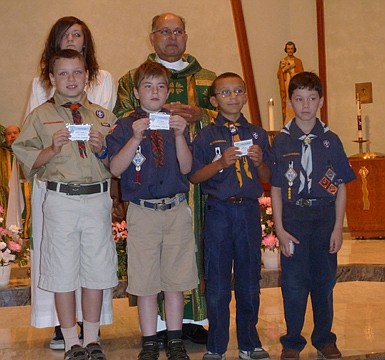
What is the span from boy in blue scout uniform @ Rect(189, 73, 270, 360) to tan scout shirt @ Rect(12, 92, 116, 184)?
1.69 ft

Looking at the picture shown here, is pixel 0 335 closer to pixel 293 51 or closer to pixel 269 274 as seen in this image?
pixel 269 274

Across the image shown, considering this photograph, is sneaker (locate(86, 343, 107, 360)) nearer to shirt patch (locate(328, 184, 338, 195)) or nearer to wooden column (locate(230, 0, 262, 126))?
shirt patch (locate(328, 184, 338, 195))

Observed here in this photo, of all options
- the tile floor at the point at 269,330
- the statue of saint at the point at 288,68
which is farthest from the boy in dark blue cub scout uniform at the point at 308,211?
the statue of saint at the point at 288,68

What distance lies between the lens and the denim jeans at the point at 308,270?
4039mm

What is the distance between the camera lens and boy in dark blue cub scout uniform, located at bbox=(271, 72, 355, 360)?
4.04 metres

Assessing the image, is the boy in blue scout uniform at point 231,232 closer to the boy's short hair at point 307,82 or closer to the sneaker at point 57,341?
the boy's short hair at point 307,82

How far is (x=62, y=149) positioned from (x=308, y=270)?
4.46 feet

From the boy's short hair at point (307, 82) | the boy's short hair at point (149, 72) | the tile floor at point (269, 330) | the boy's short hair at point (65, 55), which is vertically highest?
the boy's short hair at point (65, 55)

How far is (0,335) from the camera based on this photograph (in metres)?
5.02

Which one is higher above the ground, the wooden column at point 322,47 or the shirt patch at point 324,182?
the wooden column at point 322,47

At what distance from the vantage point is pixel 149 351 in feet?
12.9

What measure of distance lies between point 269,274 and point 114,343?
2.37 m

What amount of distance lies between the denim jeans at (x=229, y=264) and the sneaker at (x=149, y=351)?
0.29 metres

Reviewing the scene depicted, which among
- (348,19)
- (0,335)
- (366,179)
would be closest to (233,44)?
(348,19)
